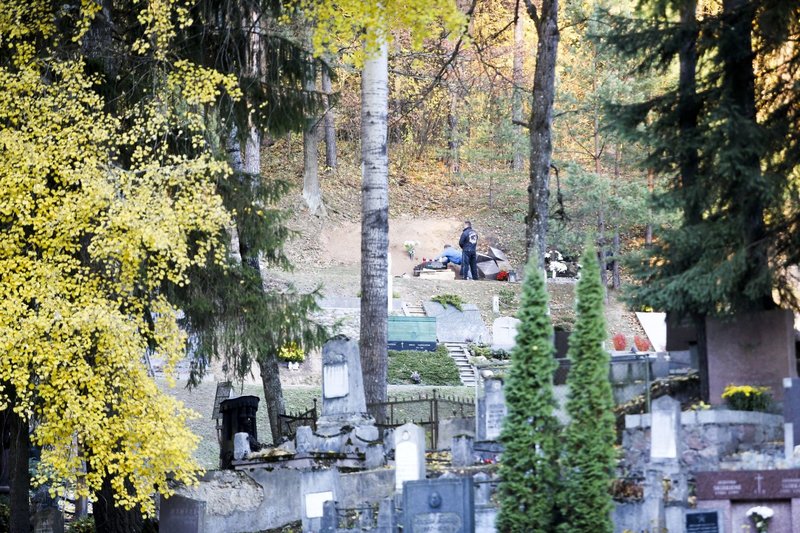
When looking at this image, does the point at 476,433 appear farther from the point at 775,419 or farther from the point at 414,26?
the point at 414,26

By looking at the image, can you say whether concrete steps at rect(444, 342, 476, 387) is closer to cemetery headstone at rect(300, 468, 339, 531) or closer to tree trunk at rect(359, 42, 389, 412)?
tree trunk at rect(359, 42, 389, 412)

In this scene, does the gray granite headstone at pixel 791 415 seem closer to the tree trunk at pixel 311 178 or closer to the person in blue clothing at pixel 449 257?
the person in blue clothing at pixel 449 257

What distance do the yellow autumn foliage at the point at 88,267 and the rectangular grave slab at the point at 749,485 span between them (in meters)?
6.19

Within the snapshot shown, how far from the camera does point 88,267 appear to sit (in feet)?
53.0

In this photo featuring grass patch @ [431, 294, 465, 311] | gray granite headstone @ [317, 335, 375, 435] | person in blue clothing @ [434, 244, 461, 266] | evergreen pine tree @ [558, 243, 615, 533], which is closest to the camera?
evergreen pine tree @ [558, 243, 615, 533]

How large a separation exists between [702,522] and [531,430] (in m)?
2.29

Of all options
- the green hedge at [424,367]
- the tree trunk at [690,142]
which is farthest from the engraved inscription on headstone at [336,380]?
the green hedge at [424,367]

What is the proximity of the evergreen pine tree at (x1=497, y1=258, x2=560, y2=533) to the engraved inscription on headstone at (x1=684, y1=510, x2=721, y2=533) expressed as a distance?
1.67 m

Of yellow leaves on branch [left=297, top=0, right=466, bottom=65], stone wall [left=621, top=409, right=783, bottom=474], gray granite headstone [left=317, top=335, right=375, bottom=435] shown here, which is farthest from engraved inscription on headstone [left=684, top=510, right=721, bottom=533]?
yellow leaves on branch [left=297, top=0, right=466, bottom=65]

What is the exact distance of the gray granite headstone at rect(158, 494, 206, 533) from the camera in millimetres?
17156

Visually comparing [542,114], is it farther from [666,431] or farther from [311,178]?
[311,178]

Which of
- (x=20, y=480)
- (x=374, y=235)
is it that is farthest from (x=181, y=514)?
(x=374, y=235)

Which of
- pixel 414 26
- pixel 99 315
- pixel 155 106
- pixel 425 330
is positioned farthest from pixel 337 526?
pixel 425 330

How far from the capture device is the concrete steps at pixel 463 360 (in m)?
31.8
